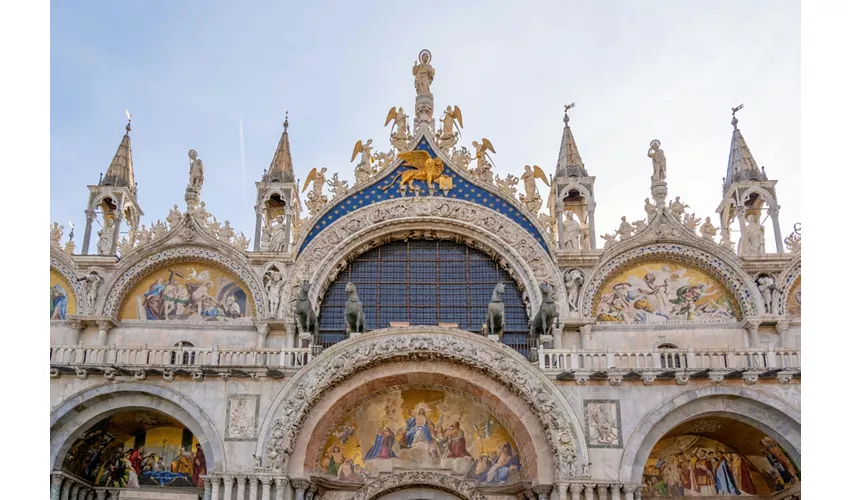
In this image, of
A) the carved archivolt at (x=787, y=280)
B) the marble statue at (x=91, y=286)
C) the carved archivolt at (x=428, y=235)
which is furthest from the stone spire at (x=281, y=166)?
the carved archivolt at (x=787, y=280)

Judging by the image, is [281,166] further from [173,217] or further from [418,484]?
[418,484]

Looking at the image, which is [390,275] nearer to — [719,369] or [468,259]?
[468,259]

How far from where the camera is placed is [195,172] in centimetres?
2205

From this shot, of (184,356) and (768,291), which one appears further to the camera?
Result: (768,291)

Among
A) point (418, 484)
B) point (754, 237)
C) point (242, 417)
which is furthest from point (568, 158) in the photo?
point (242, 417)

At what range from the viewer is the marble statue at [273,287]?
790 inches

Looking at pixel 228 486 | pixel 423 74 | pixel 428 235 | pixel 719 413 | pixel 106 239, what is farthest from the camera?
pixel 423 74

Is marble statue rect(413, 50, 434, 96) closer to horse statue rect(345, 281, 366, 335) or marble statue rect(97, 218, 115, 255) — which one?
horse statue rect(345, 281, 366, 335)

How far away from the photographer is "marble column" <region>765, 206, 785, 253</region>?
67.5 ft

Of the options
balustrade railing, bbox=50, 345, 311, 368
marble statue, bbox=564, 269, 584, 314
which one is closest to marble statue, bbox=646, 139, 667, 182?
marble statue, bbox=564, 269, 584, 314

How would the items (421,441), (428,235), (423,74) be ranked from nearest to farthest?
(421,441)
(428,235)
(423,74)

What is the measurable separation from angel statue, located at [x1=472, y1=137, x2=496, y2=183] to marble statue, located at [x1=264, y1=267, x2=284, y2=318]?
617 cm

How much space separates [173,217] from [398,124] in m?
6.95

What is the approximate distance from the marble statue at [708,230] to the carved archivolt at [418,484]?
30.2 ft
